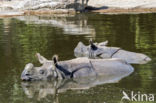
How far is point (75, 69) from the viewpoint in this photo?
32.7ft

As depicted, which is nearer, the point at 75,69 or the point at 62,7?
the point at 75,69

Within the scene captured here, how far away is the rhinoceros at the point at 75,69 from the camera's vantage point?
9.74 metres

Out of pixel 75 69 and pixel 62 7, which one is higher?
pixel 75 69

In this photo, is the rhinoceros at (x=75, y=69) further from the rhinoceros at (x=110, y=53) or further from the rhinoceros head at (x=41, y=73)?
the rhinoceros at (x=110, y=53)

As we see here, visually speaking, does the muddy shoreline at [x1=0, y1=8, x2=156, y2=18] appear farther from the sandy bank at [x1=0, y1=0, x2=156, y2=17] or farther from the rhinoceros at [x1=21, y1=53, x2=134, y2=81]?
the rhinoceros at [x1=21, y1=53, x2=134, y2=81]

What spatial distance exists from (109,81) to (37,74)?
1493 millimetres

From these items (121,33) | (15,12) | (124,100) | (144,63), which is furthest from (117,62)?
(15,12)

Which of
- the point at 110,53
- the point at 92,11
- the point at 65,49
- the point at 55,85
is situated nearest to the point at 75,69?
the point at 55,85

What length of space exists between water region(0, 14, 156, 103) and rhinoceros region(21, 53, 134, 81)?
195 millimetres

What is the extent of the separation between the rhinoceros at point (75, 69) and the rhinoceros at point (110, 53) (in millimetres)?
1235

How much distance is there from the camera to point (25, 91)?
9.27 metres

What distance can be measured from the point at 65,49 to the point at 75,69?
3.98m

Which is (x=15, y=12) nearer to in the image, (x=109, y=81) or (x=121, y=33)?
(x=121, y=33)

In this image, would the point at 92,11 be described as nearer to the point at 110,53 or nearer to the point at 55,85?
the point at 110,53
